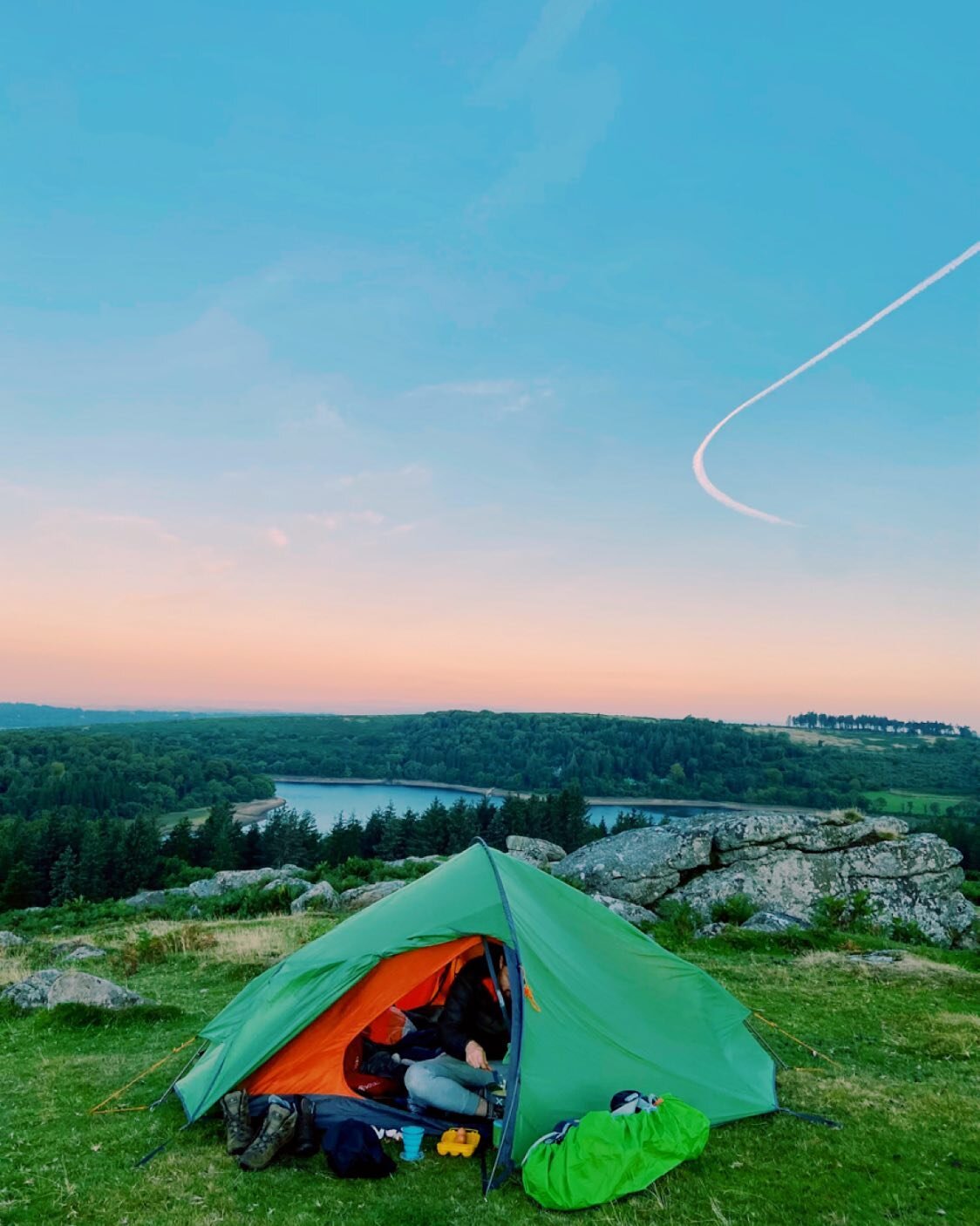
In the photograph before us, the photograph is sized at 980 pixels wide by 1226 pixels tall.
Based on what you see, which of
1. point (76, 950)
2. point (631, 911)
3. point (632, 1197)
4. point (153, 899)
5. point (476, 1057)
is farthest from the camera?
point (153, 899)

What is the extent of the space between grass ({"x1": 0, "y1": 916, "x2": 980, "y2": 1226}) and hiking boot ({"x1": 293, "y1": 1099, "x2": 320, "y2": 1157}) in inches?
4.8

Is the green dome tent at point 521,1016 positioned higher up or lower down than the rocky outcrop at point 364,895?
higher up

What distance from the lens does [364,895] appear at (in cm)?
2216

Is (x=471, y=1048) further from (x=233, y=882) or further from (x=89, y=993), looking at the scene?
(x=233, y=882)

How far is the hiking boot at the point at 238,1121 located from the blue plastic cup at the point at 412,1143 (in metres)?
1.19

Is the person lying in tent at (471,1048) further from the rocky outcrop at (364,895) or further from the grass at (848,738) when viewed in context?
the grass at (848,738)

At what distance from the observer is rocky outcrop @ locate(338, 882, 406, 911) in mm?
21203

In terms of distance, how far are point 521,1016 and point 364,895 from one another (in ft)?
54.4

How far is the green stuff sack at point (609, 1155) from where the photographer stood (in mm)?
Result: 5363

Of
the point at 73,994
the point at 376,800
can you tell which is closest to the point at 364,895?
the point at 73,994

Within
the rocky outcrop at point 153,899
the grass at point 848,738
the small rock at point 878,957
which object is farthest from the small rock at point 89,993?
the grass at point 848,738

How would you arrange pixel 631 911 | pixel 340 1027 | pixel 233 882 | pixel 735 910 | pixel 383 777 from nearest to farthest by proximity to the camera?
pixel 340 1027 → pixel 735 910 → pixel 631 911 → pixel 233 882 → pixel 383 777

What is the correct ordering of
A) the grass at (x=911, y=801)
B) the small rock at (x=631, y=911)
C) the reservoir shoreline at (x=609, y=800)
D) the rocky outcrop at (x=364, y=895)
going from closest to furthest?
the small rock at (x=631, y=911) → the rocky outcrop at (x=364, y=895) → the grass at (x=911, y=801) → the reservoir shoreline at (x=609, y=800)

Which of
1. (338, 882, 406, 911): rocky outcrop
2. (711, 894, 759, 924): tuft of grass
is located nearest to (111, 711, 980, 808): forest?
(338, 882, 406, 911): rocky outcrop
